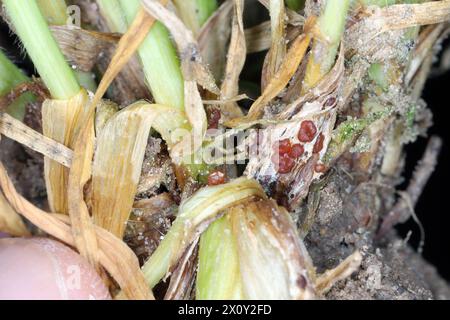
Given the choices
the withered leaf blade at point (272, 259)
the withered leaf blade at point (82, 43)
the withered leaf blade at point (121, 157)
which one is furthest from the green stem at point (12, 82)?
the withered leaf blade at point (272, 259)

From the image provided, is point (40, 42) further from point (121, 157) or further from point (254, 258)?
point (254, 258)

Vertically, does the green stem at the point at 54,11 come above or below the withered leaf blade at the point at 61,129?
above

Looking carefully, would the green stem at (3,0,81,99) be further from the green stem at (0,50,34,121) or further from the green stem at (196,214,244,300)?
the green stem at (196,214,244,300)

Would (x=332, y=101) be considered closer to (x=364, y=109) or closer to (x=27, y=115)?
(x=364, y=109)

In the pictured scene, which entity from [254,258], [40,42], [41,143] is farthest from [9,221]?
[254,258]

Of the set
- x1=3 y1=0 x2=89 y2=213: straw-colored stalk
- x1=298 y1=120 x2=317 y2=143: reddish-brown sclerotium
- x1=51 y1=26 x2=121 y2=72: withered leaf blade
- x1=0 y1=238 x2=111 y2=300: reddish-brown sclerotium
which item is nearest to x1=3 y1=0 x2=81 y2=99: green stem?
x1=3 y1=0 x2=89 y2=213: straw-colored stalk

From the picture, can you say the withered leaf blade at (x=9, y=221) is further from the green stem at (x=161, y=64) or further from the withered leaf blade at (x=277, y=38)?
the withered leaf blade at (x=277, y=38)
